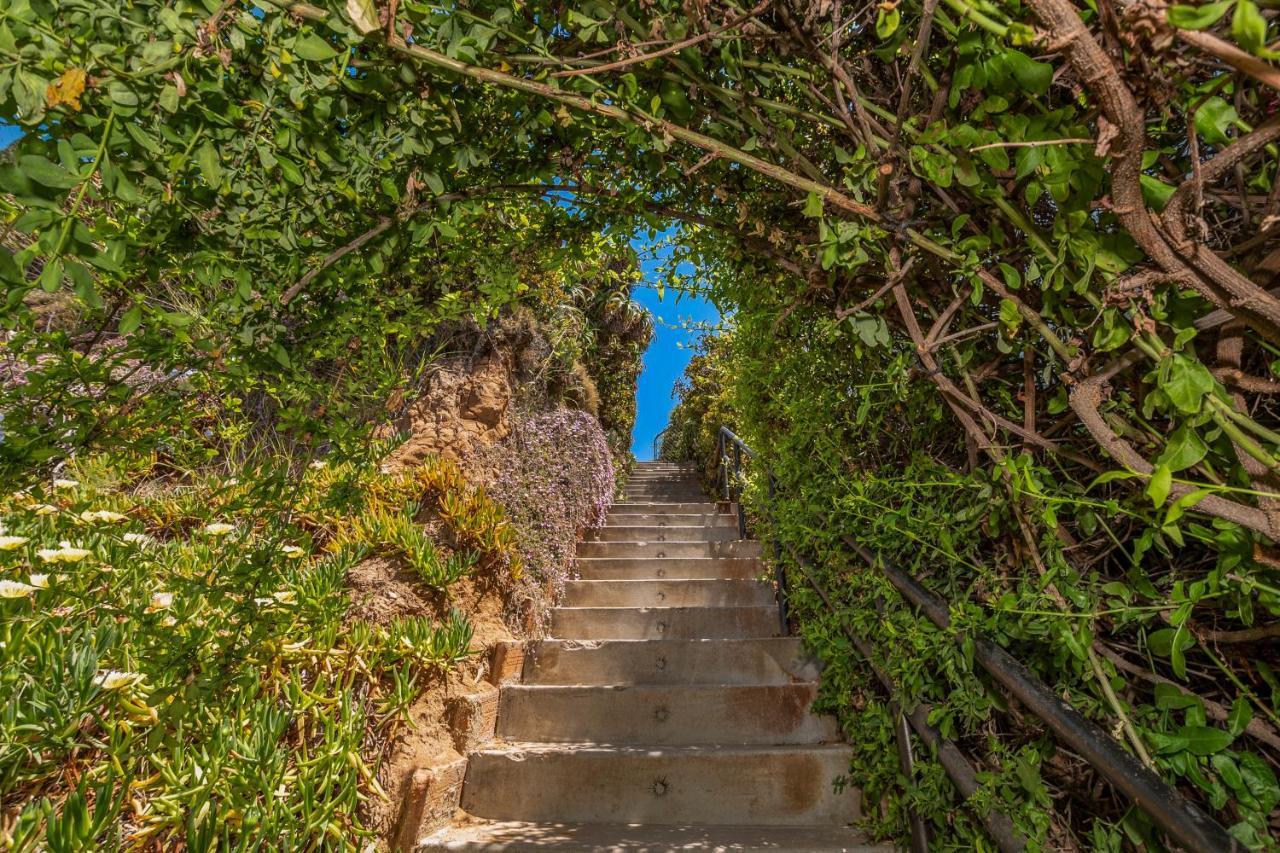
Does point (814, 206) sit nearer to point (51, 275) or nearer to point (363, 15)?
point (363, 15)

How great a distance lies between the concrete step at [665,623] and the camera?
11.1ft

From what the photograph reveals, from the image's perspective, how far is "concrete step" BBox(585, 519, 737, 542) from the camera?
4984mm

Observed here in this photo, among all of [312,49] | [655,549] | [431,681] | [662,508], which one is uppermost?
[662,508]

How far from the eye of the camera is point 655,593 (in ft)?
12.5

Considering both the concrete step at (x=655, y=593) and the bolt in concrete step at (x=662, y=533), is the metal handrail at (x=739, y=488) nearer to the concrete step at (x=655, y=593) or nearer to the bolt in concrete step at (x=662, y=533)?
the bolt in concrete step at (x=662, y=533)

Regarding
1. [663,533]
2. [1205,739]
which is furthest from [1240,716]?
[663,533]

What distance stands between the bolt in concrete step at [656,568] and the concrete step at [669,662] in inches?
44.6

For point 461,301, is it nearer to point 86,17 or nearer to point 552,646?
point 86,17

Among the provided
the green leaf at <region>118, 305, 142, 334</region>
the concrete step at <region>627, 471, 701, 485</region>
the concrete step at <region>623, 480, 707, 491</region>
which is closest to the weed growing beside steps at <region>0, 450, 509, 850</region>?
the green leaf at <region>118, 305, 142, 334</region>

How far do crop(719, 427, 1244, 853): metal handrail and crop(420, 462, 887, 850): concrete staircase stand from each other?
4.03 ft

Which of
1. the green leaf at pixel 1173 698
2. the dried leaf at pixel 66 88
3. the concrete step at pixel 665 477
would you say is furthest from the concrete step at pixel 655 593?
the concrete step at pixel 665 477

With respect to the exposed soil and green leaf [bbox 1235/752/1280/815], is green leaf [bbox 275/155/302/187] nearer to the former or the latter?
green leaf [bbox 1235/752/1280/815]

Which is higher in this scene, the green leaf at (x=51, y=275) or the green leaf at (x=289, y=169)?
the green leaf at (x=289, y=169)

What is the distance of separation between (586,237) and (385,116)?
0.78 metres
